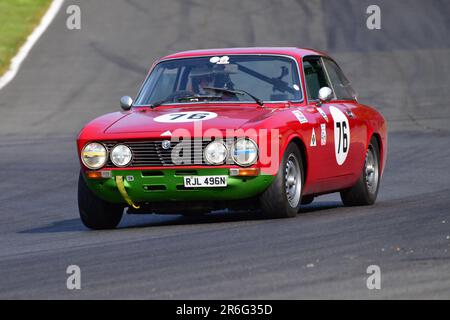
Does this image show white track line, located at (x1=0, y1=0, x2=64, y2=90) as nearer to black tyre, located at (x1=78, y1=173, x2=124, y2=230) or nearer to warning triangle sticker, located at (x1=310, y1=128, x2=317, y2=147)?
black tyre, located at (x1=78, y1=173, x2=124, y2=230)

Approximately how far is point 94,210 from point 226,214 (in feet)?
5.62

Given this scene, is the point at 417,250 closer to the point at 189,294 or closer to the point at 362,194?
the point at 189,294

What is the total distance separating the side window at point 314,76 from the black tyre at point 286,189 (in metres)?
0.98

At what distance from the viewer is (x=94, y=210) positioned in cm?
1082

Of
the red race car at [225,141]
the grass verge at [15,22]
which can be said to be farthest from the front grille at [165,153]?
the grass verge at [15,22]

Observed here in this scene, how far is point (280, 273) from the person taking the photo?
7.46 metres

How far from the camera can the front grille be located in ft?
33.6

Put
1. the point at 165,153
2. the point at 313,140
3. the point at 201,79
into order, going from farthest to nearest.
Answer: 1. the point at 201,79
2. the point at 313,140
3. the point at 165,153

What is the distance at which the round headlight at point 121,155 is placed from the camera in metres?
10.4

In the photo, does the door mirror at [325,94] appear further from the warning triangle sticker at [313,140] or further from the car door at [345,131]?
the warning triangle sticker at [313,140]

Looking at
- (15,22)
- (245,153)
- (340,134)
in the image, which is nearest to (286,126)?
(245,153)

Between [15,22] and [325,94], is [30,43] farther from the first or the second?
[325,94]

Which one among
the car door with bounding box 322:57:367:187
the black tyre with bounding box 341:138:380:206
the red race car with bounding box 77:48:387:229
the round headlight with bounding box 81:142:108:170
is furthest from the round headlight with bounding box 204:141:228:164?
the black tyre with bounding box 341:138:380:206
